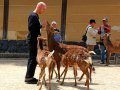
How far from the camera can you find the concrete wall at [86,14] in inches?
808

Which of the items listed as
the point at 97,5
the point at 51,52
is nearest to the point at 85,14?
the point at 97,5

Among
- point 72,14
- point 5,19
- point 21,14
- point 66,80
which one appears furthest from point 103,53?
point 66,80

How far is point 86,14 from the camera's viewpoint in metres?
20.8

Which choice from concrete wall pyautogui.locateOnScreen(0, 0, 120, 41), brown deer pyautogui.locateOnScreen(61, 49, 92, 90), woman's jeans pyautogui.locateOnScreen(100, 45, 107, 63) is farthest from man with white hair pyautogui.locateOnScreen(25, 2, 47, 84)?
concrete wall pyautogui.locateOnScreen(0, 0, 120, 41)

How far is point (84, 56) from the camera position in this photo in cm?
1103

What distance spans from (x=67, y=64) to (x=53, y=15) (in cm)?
955

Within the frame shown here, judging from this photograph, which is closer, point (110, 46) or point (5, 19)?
point (110, 46)

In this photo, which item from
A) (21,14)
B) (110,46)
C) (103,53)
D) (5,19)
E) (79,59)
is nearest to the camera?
(79,59)

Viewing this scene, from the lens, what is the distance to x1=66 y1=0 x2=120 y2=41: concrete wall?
20531 mm

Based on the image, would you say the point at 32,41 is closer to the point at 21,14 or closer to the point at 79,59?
the point at 79,59

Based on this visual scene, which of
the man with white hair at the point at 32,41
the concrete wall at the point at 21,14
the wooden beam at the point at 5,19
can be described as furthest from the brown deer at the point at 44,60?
the wooden beam at the point at 5,19

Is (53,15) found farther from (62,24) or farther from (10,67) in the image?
(10,67)

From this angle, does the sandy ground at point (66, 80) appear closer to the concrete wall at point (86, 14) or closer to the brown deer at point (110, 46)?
the brown deer at point (110, 46)

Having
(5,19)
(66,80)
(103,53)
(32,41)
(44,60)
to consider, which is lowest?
(66,80)
